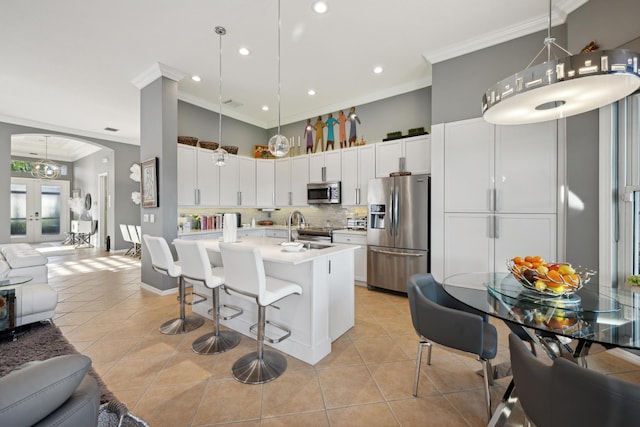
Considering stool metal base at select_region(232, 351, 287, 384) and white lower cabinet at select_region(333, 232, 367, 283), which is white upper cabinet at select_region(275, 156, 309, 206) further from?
stool metal base at select_region(232, 351, 287, 384)

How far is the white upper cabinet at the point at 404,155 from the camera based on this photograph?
4008mm

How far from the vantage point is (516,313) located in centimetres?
149

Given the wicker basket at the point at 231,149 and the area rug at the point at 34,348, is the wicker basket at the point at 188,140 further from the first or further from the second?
the area rug at the point at 34,348

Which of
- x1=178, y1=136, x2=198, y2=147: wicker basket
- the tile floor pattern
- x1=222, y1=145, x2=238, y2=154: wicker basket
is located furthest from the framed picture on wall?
the tile floor pattern

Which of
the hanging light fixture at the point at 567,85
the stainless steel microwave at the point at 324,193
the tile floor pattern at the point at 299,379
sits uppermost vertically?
Result: the hanging light fixture at the point at 567,85

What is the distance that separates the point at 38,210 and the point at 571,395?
1390 centimetres

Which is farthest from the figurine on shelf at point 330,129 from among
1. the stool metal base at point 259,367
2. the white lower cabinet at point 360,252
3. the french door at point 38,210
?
the french door at point 38,210

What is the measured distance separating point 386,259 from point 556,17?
3.34 metres

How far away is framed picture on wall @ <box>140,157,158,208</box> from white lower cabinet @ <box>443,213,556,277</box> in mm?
4150

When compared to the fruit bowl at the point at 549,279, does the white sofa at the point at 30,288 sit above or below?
below

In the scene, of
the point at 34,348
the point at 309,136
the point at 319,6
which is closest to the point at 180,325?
the point at 34,348

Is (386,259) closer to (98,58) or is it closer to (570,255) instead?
(570,255)

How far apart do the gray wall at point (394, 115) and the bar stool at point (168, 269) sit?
3.69 m

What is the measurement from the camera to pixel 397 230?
397 cm
